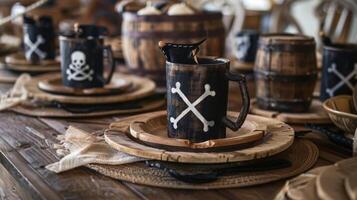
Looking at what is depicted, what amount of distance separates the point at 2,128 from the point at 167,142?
43 cm

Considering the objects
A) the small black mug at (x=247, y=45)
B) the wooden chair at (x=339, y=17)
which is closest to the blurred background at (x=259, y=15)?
the wooden chair at (x=339, y=17)

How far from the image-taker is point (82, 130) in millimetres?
954

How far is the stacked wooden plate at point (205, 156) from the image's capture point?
2.29 feet

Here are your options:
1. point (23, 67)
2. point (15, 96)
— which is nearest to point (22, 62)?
point (23, 67)

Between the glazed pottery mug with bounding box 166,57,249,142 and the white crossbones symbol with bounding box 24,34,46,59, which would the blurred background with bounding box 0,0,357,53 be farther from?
→ the glazed pottery mug with bounding box 166,57,249,142

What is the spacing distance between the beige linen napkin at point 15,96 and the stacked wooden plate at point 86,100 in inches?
0.5

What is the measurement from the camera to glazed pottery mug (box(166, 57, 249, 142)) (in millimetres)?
768

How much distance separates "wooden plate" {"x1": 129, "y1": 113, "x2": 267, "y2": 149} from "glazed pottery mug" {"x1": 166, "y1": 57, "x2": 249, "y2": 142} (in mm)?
30

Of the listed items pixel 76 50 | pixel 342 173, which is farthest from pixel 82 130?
pixel 342 173

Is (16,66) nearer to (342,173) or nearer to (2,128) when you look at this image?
(2,128)

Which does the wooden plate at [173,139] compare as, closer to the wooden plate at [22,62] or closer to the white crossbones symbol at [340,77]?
the white crossbones symbol at [340,77]

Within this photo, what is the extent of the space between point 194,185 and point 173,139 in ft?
0.33

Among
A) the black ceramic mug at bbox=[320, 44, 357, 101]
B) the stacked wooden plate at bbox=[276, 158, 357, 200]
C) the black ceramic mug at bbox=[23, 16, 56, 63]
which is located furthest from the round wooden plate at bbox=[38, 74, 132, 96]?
the stacked wooden plate at bbox=[276, 158, 357, 200]

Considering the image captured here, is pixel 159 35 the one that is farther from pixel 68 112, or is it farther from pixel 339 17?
pixel 339 17
